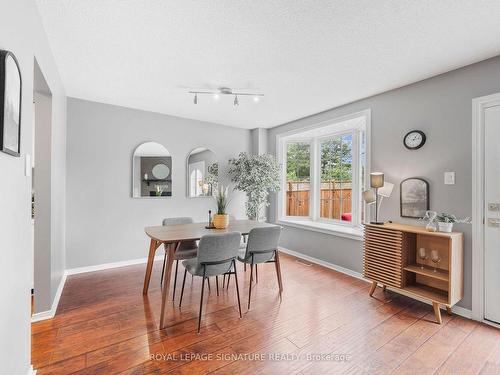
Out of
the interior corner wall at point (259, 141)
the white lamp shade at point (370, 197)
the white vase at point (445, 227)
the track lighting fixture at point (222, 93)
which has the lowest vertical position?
the white vase at point (445, 227)

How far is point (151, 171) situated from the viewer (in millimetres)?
4199

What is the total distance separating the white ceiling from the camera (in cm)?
176

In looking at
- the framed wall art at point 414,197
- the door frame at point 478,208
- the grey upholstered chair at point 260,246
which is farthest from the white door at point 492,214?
the grey upholstered chair at point 260,246

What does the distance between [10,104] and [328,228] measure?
Result: 3816mm

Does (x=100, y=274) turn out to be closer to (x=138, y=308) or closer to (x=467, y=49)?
(x=138, y=308)

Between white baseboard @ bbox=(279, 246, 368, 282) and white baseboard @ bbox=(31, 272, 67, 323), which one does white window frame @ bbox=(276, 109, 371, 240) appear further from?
white baseboard @ bbox=(31, 272, 67, 323)

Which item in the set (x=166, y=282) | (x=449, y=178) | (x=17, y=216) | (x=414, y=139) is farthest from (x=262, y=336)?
(x=414, y=139)

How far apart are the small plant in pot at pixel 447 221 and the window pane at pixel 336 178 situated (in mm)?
1537

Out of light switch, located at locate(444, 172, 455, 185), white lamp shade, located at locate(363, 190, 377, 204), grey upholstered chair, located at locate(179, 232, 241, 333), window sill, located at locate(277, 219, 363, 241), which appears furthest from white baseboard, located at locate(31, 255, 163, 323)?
light switch, located at locate(444, 172, 455, 185)

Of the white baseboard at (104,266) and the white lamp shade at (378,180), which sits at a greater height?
the white lamp shade at (378,180)

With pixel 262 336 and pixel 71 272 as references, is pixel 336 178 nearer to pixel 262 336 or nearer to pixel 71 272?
pixel 262 336

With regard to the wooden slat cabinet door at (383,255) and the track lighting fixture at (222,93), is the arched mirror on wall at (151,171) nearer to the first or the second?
the track lighting fixture at (222,93)

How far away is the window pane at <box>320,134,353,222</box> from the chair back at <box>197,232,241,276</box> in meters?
2.39

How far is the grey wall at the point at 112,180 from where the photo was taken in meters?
3.60
